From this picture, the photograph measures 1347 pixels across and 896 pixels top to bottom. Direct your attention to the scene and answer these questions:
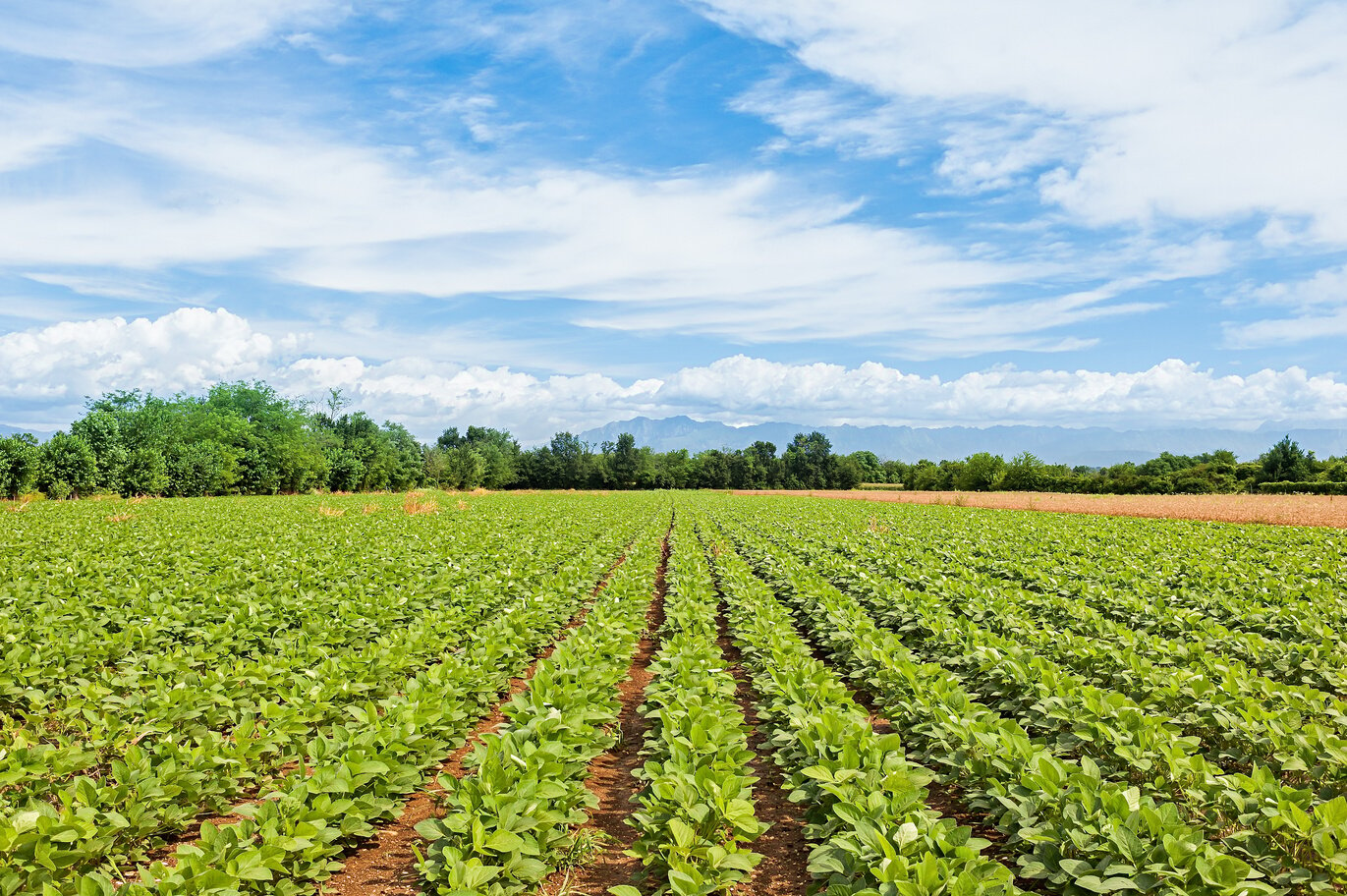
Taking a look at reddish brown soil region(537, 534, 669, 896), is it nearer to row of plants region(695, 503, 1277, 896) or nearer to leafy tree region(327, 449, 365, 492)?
row of plants region(695, 503, 1277, 896)

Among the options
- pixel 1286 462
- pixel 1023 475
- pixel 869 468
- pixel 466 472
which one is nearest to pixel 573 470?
pixel 466 472

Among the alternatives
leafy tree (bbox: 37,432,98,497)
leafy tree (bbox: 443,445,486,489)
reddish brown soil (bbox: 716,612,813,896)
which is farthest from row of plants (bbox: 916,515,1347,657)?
leafy tree (bbox: 443,445,486,489)

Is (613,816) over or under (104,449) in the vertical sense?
under

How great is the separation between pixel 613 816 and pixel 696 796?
163 centimetres

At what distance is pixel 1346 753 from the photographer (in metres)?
4.52

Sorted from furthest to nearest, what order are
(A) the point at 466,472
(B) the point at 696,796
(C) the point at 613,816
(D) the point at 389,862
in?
(A) the point at 466,472
(C) the point at 613,816
(D) the point at 389,862
(B) the point at 696,796

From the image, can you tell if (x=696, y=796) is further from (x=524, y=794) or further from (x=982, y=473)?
(x=982, y=473)

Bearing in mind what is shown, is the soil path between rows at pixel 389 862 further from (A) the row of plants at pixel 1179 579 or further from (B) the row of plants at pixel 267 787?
(A) the row of plants at pixel 1179 579

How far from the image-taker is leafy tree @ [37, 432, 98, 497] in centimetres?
4038

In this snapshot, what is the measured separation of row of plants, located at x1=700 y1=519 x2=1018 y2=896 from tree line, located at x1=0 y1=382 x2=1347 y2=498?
49835 mm

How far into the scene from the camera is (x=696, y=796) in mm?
4258

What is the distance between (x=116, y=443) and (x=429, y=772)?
56397 millimetres

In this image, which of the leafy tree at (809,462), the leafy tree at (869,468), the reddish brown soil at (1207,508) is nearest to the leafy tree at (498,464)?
the leafy tree at (809,462)

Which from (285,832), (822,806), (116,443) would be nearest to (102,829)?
(285,832)
